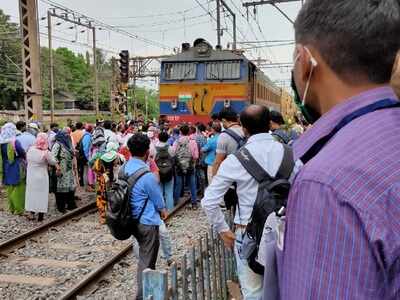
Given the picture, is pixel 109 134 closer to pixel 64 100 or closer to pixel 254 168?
pixel 254 168

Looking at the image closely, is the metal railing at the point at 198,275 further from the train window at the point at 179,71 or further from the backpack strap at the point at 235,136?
the train window at the point at 179,71

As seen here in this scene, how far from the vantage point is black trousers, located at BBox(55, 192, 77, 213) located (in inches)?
370

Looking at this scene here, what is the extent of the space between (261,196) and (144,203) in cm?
178

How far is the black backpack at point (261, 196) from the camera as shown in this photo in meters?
2.57

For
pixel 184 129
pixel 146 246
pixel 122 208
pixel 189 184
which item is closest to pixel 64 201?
pixel 189 184

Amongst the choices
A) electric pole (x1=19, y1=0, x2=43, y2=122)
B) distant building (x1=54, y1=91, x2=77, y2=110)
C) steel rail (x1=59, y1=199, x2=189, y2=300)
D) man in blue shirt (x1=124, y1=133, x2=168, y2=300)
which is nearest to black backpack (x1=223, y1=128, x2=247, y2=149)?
man in blue shirt (x1=124, y1=133, x2=168, y2=300)

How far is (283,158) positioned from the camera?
3.14 m

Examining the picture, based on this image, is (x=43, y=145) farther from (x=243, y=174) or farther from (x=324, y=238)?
A: (x=324, y=238)

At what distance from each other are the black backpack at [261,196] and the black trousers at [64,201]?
23.1ft

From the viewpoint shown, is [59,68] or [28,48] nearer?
[28,48]

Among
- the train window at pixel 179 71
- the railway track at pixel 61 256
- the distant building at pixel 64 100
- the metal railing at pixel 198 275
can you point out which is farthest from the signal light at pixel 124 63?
the distant building at pixel 64 100

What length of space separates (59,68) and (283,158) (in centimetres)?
6877

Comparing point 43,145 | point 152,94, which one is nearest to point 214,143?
point 43,145

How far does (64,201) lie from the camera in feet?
31.0
